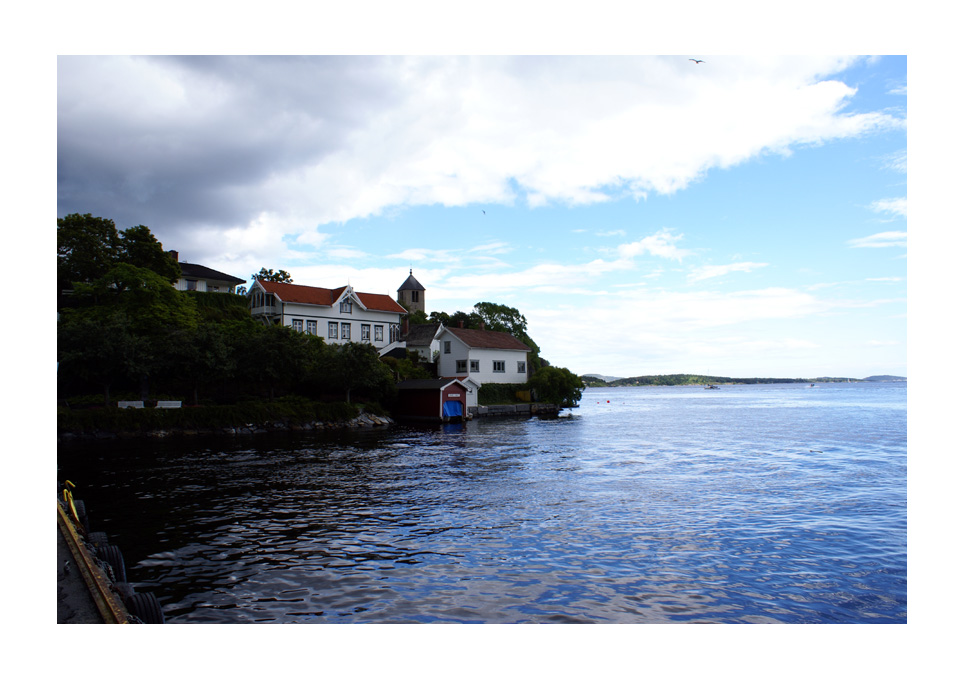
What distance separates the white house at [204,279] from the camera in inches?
2504

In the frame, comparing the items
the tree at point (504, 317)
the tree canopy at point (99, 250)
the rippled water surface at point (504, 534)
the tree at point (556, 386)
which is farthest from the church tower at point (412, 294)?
the rippled water surface at point (504, 534)

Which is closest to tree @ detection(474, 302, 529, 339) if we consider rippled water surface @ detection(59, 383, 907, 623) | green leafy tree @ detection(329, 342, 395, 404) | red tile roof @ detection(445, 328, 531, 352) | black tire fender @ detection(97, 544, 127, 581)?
red tile roof @ detection(445, 328, 531, 352)

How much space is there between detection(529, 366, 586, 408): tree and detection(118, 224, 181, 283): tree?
3895 cm

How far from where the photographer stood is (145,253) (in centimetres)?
5059

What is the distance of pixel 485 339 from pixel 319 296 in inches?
727

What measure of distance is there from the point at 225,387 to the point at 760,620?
4134 centimetres

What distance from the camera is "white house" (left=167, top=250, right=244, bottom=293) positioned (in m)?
63.6

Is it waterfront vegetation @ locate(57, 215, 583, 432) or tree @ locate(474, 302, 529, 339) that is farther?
tree @ locate(474, 302, 529, 339)

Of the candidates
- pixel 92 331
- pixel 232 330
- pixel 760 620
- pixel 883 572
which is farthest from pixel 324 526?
pixel 232 330

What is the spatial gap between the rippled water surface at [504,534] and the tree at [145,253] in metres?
29.0

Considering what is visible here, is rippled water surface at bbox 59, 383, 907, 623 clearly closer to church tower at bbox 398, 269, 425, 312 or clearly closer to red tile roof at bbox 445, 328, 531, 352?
red tile roof at bbox 445, 328, 531, 352

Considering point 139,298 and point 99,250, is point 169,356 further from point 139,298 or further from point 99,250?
point 99,250

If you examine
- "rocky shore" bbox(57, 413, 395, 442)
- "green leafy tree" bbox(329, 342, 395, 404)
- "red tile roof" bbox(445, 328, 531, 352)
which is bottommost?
"rocky shore" bbox(57, 413, 395, 442)

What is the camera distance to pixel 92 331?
34375 millimetres
